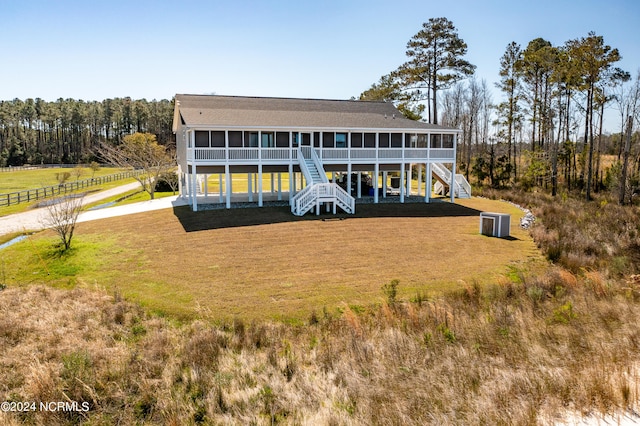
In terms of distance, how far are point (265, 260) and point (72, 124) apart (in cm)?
Answer: 10752

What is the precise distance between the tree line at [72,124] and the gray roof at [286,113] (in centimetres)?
6746

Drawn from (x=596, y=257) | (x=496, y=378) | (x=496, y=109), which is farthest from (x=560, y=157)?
(x=496, y=378)

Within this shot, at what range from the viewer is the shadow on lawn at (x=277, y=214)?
21625 millimetres

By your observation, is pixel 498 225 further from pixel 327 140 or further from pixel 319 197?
pixel 327 140

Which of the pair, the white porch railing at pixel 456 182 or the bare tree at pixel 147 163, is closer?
the white porch railing at pixel 456 182

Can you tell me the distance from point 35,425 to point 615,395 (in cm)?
866

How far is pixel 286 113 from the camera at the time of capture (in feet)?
100.0

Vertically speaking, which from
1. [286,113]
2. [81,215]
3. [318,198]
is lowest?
[81,215]

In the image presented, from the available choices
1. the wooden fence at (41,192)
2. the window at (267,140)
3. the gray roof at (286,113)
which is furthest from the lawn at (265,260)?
the wooden fence at (41,192)

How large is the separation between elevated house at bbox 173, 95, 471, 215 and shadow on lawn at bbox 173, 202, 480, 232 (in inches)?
35.4

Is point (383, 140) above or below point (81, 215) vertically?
above

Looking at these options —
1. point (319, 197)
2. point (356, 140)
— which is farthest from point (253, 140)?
point (356, 140)

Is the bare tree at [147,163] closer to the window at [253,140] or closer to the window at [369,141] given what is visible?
the window at [253,140]

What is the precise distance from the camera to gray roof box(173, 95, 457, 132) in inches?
1047
